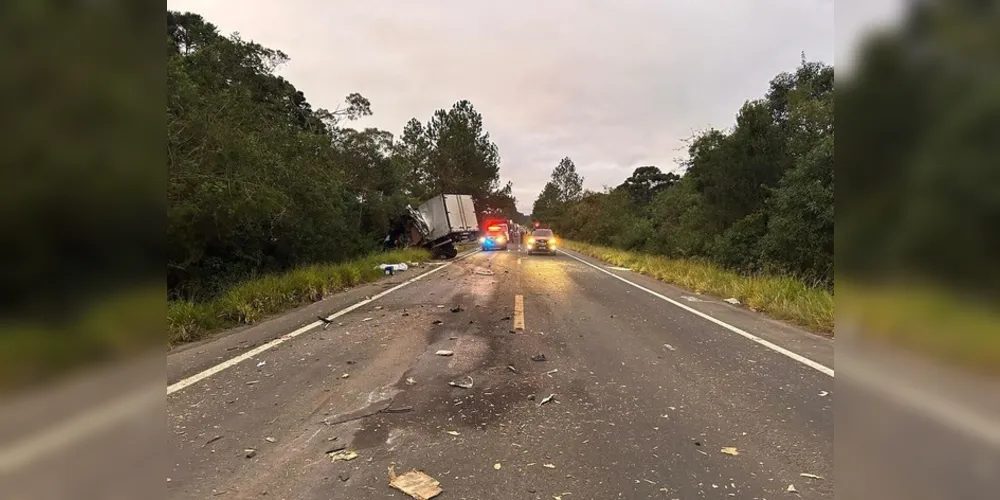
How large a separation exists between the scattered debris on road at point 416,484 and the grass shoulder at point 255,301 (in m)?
4.98

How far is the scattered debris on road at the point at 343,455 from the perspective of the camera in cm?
309

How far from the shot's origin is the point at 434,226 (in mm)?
24797

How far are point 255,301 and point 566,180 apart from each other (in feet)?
244

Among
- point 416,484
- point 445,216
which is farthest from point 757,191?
point 416,484

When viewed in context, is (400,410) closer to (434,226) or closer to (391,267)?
(391,267)

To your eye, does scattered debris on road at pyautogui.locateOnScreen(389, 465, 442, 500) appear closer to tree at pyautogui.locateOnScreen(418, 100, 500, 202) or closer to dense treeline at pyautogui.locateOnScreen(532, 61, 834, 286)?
dense treeline at pyautogui.locateOnScreen(532, 61, 834, 286)

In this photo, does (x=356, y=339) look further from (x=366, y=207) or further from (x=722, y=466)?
(x=366, y=207)

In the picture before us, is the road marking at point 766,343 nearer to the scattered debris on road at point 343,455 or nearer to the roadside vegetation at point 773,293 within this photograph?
the roadside vegetation at point 773,293

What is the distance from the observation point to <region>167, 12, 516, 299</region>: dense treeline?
6324 millimetres
